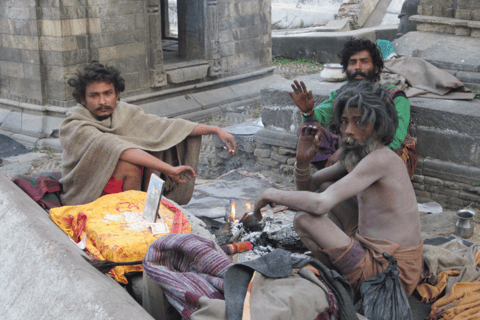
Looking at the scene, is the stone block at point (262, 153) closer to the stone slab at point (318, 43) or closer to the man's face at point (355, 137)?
the man's face at point (355, 137)

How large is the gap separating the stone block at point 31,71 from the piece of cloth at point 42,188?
421 cm

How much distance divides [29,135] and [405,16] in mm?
6090

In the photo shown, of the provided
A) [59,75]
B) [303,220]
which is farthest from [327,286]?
[59,75]

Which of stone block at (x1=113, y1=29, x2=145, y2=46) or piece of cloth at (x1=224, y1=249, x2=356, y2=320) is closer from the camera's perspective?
piece of cloth at (x1=224, y1=249, x2=356, y2=320)

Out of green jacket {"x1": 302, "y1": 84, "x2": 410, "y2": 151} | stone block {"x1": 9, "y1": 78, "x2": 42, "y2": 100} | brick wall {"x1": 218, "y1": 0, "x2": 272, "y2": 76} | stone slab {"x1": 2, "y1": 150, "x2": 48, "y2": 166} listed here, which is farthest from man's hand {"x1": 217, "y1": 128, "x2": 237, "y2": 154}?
brick wall {"x1": 218, "y1": 0, "x2": 272, "y2": 76}

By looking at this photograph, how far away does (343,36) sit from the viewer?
12922 millimetres

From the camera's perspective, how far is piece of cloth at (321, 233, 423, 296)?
2.83 metres

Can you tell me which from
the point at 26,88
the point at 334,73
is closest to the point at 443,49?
the point at 334,73

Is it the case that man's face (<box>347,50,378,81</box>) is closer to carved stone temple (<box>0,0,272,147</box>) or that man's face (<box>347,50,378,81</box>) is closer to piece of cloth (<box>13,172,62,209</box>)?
piece of cloth (<box>13,172,62,209</box>)

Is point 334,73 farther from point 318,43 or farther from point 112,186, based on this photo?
point 318,43

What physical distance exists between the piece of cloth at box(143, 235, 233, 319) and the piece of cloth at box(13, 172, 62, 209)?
1507mm

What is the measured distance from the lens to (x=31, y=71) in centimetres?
780

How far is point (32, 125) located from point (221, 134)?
16.6 ft

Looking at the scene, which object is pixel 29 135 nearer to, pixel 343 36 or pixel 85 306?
pixel 85 306
